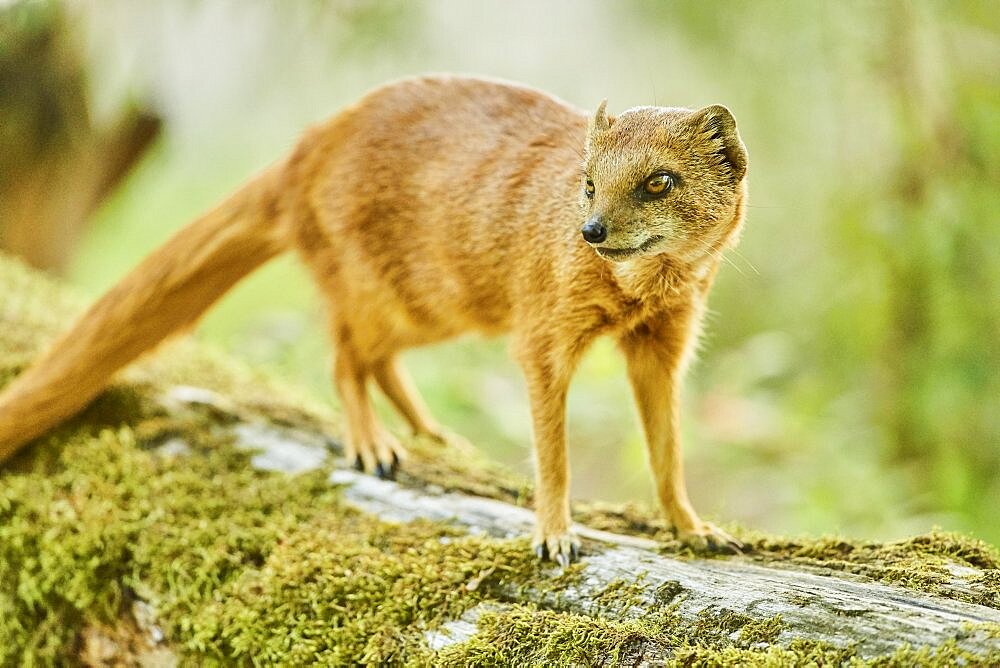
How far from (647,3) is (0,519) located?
3.87 meters

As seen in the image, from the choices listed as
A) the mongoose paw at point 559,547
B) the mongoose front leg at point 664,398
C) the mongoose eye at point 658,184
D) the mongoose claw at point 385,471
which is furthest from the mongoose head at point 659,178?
the mongoose claw at point 385,471

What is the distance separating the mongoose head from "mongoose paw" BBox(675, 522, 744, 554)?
85 cm

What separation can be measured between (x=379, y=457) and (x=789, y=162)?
11.9ft

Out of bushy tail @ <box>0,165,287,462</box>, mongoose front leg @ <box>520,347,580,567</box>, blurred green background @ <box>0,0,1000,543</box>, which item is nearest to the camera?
mongoose front leg @ <box>520,347,580,567</box>

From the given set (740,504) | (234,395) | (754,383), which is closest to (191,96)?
(234,395)

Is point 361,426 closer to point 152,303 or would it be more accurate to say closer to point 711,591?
point 152,303

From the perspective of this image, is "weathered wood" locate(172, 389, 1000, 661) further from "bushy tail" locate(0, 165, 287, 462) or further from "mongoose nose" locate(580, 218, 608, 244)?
"bushy tail" locate(0, 165, 287, 462)

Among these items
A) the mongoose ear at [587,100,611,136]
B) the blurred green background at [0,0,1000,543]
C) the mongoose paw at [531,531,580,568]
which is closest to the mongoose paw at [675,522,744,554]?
the mongoose paw at [531,531,580,568]

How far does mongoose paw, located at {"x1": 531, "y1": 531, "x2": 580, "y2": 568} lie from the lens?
2.46 meters

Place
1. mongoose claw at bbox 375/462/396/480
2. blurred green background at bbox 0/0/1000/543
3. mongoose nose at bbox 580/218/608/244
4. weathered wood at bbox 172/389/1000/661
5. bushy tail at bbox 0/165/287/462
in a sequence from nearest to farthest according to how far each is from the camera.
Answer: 1. weathered wood at bbox 172/389/1000/661
2. mongoose nose at bbox 580/218/608/244
3. mongoose claw at bbox 375/462/396/480
4. bushy tail at bbox 0/165/287/462
5. blurred green background at bbox 0/0/1000/543

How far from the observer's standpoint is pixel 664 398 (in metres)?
2.81

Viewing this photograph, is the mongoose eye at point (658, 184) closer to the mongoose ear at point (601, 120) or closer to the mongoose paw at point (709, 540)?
the mongoose ear at point (601, 120)

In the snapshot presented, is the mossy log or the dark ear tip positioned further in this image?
the dark ear tip

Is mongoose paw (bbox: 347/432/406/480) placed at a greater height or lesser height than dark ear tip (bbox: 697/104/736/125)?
lesser
